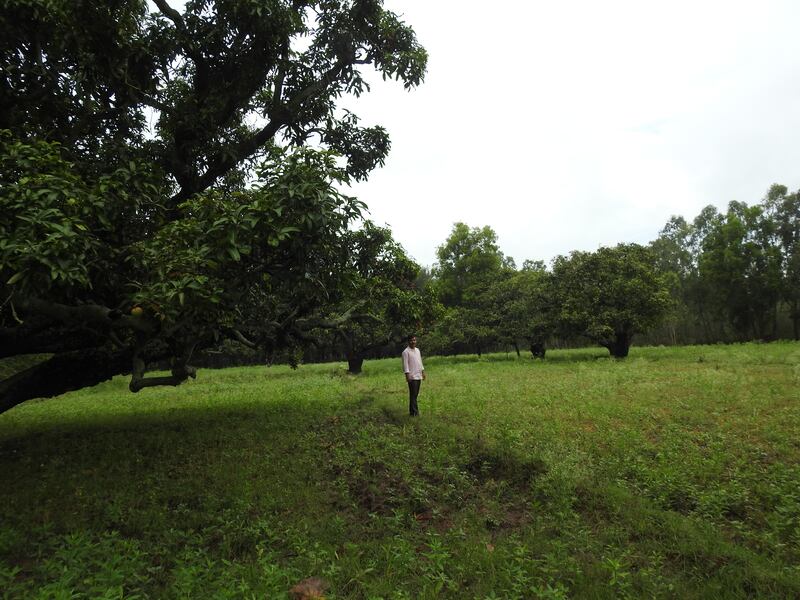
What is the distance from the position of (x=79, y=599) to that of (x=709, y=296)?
55.5 m

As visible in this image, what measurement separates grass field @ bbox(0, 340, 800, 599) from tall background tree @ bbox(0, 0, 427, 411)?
6.50 feet

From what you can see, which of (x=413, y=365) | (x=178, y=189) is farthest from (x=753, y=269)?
(x=178, y=189)

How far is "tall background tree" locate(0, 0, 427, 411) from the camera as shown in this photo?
538 centimetres

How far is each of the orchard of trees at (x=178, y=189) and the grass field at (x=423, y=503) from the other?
196 cm

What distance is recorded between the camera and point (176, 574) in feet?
16.2

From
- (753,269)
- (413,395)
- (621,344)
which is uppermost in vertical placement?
(753,269)

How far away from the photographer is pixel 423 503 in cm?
664

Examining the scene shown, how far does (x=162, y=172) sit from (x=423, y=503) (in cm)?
641

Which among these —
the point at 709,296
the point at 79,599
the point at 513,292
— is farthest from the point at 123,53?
the point at 709,296

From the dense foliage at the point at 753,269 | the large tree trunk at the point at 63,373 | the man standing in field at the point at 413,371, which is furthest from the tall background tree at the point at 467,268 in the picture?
the large tree trunk at the point at 63,373

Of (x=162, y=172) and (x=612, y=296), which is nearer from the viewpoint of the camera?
(x=162, y=172)

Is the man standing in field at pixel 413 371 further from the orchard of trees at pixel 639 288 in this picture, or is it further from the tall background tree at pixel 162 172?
the orchard of trees at pixel 639 288

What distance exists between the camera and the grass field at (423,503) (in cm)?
477

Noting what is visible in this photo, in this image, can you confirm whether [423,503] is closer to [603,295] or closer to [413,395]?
[413,395]
